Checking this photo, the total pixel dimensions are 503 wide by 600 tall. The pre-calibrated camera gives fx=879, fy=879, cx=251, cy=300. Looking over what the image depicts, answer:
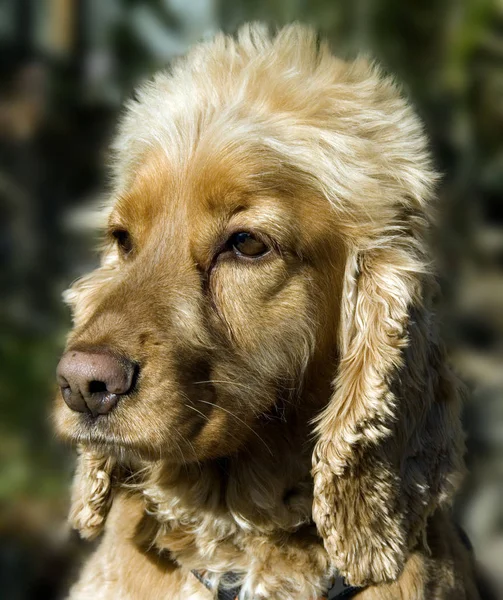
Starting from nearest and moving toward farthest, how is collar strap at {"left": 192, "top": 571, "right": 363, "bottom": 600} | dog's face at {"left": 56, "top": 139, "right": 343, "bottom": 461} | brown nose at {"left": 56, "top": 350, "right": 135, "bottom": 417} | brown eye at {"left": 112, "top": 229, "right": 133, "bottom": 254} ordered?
brown nose at {"left": 56, "top": 350, "right": 135, "bottom": 417}, dog's face at {"left": 56, "top": 139, "right": 343, "bottom": 461}, collar strap at {"left": 192, "top": 571, "right": 363, "bottom": 600}, brown eye at {"left": 112, "top": 229, "right": 133, "bottom": 254}

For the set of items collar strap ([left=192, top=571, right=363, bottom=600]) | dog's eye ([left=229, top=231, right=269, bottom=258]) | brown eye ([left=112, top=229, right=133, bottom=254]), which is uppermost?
brown eye ([left=112, top=229, right=133, bottom=254])

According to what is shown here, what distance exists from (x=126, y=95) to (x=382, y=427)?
12.9 feet

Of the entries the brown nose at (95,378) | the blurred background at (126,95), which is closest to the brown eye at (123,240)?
the brown nose at (95,378)

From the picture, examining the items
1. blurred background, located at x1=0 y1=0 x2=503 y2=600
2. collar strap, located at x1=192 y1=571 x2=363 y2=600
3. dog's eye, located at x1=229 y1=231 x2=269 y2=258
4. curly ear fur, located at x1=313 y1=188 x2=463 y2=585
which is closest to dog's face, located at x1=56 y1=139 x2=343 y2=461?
dog's eye, located at x1=229 y1=231 x2=269 y2=258

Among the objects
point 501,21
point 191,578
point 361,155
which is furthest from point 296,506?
point 501,21

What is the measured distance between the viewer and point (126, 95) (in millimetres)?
5809

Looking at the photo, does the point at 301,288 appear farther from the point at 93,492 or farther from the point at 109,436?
the point at 93,492

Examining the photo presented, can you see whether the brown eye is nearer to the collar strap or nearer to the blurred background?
the collar strap

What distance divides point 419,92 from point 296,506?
4.10 meters

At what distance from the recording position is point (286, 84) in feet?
8.80

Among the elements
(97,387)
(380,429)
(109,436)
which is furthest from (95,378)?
(380,429)

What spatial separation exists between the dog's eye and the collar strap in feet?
3.25

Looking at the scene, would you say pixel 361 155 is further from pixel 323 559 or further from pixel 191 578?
pixel 191 578

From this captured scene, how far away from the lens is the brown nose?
7.22 ft
